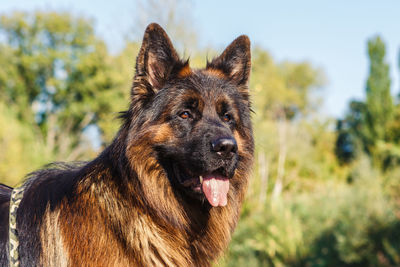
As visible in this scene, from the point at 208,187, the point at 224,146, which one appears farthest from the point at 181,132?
the point at 208,187

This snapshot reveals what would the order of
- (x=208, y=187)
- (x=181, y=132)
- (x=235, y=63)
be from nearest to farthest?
(x=208, y=187) → (x=181, y=132) → (x=235, y=63)

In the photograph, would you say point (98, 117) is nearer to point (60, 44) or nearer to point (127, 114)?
point (60, 44)

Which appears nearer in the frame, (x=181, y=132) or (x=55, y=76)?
(x=181, y=132)

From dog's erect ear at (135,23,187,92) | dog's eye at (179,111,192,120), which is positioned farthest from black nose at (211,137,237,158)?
dog's erect ear at (135,23,187,92)

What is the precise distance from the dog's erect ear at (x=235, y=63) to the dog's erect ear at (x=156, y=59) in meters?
0.60

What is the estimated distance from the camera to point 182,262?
3.60m

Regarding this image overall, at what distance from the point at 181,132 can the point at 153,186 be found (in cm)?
60

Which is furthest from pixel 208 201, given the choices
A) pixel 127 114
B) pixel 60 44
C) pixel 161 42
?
pixel 60 44

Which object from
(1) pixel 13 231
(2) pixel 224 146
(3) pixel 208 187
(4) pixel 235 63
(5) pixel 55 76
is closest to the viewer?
(1) pixel 13 231

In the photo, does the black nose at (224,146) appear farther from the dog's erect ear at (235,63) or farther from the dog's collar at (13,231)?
the dog's collar at (13,231)

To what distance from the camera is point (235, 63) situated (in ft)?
15.2

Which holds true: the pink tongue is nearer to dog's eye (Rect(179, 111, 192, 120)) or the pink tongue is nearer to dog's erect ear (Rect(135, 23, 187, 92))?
dog's eye (Rect(179, 111, 192, 120))

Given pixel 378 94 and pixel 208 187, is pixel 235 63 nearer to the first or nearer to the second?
pixel 208 187

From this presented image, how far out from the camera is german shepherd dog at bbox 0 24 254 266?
3.36 meters
